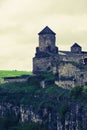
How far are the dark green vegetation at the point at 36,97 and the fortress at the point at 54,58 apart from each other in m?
2.84

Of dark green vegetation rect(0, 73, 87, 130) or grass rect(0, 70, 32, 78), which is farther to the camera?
grass rect(0, 70, 32, 78)

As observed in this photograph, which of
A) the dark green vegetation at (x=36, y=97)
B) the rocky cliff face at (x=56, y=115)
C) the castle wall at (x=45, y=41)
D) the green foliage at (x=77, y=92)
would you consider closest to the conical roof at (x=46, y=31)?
the castle wall at (x=45, y=41)

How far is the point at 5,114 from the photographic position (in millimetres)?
128875

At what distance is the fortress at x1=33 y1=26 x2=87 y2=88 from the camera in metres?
129

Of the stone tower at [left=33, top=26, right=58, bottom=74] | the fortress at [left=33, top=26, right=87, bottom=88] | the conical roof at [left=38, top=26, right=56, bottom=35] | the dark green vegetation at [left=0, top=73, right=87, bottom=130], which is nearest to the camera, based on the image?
the dark green vegetation at [left=0, top=73, right=87, bottom=130]

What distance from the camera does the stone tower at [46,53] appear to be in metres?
→ 142

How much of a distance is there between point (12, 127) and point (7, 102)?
11487 mm

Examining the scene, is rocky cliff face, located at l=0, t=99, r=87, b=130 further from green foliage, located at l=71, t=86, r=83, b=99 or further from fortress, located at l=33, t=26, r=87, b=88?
fortress, located at l=33, t=26, r=87, b=88

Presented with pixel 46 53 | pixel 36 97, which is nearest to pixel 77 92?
pixel 36 97

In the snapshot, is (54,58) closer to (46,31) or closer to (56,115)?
(46,31)

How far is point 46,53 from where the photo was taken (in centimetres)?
14425

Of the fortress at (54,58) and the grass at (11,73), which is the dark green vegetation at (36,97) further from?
the grass at (11,73)

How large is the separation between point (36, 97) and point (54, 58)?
2212 centimetres

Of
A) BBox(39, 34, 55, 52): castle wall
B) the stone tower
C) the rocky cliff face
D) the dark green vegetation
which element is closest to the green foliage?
the dark green vegetation
